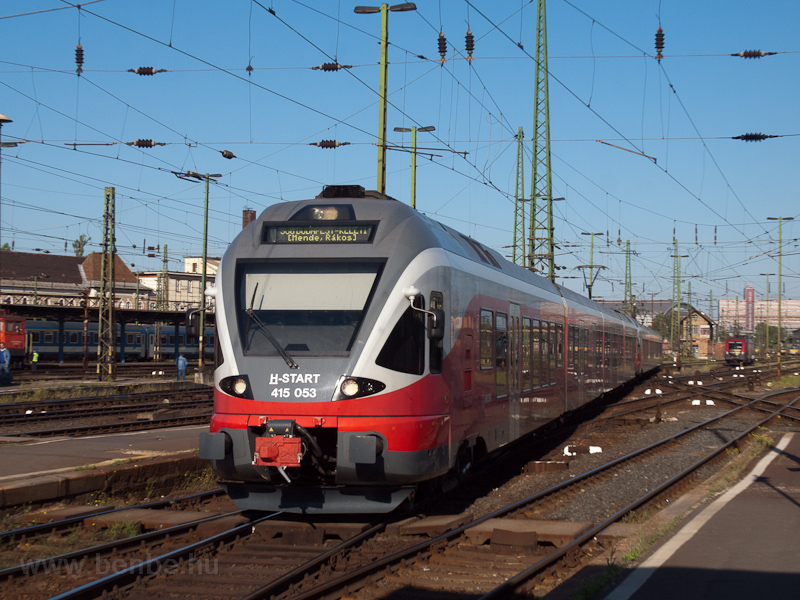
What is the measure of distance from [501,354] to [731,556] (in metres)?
5.23

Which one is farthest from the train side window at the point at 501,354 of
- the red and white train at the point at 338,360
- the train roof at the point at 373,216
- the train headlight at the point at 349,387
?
the train headlight at the point at 349,387

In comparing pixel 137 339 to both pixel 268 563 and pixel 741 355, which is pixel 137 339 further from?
pixel 268 563

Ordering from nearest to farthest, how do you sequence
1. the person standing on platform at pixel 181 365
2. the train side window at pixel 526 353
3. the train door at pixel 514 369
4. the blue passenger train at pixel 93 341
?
the train door at pixel 514 369
the train side window at pixel 526 353
the person standing on platform at pixel 181 365
the blue passenger train at pixel 93 341

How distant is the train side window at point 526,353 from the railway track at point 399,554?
2282 millimetres

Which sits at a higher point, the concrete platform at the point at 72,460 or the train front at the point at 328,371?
the train front at the point at 328,371

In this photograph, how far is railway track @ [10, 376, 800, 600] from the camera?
676 cm

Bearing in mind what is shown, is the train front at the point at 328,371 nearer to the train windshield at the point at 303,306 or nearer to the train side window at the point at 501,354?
the train windshield at the point at 303,306

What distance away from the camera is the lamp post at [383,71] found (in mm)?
18234

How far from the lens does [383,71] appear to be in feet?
62.2

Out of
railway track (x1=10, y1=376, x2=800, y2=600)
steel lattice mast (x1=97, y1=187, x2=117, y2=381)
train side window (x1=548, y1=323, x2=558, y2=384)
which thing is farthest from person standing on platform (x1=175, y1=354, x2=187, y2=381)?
railway track (x1=10, y1=376, x2=800, y2=600)

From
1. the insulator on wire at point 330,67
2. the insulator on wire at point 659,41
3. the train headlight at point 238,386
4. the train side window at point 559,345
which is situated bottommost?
the train headlight at point 238,386

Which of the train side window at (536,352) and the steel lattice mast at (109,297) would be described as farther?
the steel lattice mast at (109,297)

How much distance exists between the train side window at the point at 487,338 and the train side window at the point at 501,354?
0.28 m

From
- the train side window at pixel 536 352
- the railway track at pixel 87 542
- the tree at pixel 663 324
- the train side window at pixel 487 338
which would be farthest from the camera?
the tree at pixel 663 324
